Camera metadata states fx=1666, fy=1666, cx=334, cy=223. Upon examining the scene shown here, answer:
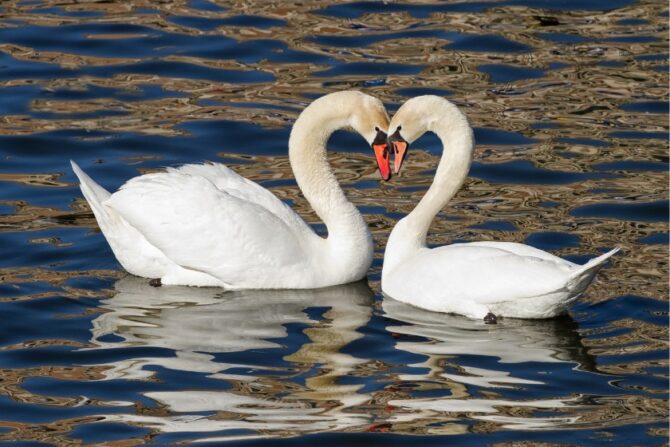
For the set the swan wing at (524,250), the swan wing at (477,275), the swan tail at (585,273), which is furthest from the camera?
the swan wing at (524,250)

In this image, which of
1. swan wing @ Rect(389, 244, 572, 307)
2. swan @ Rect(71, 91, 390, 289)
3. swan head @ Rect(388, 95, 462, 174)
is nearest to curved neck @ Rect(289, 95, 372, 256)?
swan @ Rect(71, 91, 390, 289)

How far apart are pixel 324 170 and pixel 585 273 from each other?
2336mm

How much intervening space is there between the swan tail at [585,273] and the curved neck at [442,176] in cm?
139

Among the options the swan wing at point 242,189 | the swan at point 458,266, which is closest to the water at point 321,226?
the swan at point 458,266

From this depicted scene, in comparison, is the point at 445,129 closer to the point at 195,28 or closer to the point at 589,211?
the point at 589,211

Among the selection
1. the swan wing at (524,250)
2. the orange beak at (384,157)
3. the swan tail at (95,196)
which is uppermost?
the orange beak at (384,157)

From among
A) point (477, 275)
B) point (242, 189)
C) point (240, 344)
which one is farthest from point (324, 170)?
point (240, 344)

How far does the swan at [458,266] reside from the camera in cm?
953

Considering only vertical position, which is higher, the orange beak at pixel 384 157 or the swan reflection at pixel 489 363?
the orange beak at pixel 384 157

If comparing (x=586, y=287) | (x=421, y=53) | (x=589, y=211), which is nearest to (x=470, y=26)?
(x=421, y=53)

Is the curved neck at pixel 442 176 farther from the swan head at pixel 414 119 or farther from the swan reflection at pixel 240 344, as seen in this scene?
the swan reflection at pixel 240 344

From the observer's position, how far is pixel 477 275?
32.0 feet

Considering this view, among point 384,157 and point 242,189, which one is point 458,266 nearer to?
point 384,157

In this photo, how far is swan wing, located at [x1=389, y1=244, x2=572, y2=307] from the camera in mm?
9508
